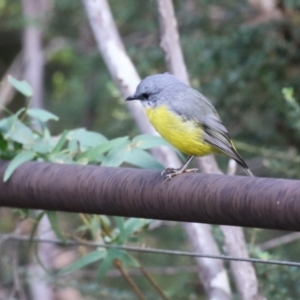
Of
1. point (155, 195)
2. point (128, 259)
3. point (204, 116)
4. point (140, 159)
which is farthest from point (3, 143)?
point (155, 195)

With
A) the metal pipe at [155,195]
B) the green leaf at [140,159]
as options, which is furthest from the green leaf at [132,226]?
the metal pipe at [155,195]

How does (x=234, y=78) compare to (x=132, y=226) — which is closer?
(x=132, y=226)

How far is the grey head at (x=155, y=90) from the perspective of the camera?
2865 mm

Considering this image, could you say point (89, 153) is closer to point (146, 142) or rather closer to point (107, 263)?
point (146, 142)

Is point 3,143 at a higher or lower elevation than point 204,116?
higher

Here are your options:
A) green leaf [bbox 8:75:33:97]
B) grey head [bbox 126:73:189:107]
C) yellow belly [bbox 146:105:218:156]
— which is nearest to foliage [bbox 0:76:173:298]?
green leaf [bbox 8:75:33:97]

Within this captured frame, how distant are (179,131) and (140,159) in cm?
31

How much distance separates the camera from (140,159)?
2537 millimetres

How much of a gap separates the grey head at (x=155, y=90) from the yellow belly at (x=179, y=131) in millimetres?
37

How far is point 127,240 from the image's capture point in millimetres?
2734

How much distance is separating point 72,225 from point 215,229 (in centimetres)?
319

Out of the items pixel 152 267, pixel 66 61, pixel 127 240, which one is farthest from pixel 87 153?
pixel 66 61

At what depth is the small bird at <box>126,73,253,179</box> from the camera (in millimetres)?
2783

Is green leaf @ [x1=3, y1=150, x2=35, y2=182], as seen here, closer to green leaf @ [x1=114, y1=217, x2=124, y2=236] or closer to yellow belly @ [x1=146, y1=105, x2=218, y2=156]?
green leaf @ [x1=114, y1=217, x2=124, y2=236]
